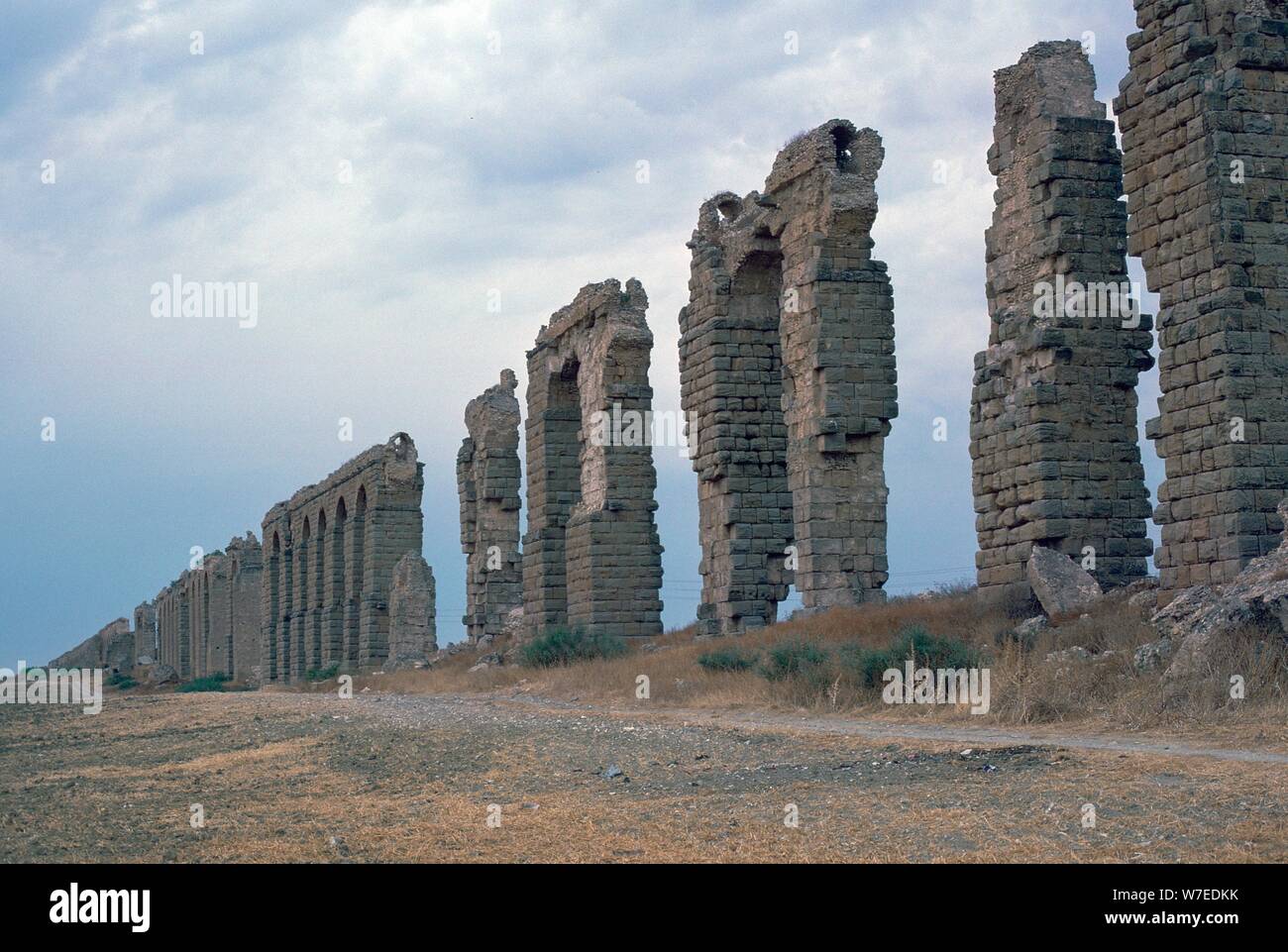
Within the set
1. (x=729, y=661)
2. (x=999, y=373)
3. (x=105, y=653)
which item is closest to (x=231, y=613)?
(x=105, y=653)

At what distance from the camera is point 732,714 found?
14.0 m

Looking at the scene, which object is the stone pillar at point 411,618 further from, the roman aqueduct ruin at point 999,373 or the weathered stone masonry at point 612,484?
the weathered stone masonry at point 612,484

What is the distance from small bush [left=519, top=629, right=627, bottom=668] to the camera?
23406 mm

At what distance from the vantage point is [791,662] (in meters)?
15.1

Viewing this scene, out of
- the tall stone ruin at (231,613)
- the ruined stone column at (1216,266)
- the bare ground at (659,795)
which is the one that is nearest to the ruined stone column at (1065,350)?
the ruined stone column at (1216,266)

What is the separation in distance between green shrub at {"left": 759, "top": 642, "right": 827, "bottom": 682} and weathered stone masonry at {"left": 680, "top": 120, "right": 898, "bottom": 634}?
5355mm

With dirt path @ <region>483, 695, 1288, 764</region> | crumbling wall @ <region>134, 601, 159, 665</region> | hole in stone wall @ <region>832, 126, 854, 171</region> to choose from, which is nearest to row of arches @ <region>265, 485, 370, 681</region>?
hole in stone wall @ <region>832, 126, 854, 171</region>

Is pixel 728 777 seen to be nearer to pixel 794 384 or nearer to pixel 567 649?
pixel 794 384

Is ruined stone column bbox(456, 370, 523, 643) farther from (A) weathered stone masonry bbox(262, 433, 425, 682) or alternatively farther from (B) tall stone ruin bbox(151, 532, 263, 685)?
(B) tall stone ruin bbox(151, 532, 263, 685)

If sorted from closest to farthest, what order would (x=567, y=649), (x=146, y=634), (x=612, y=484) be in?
(x=567, y=649), (x=612, y=484), (x=146, y=634)

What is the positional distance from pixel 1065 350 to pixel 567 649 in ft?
32.3
